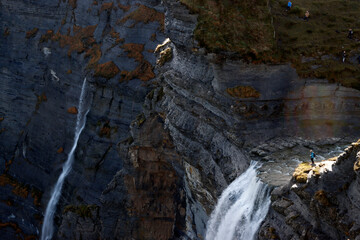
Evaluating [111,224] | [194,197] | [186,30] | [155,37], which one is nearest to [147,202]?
[111,224]

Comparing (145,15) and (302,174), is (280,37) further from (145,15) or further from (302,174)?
(145,15)

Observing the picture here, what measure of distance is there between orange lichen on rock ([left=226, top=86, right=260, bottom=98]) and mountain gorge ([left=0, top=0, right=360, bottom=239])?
1.9 inches

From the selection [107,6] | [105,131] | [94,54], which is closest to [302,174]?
[105,131]

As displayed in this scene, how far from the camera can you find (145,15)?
3441cm

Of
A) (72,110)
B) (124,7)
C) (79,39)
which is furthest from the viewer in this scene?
(79,39)

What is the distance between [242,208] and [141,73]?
19.1m

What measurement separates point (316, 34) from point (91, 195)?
780 inches

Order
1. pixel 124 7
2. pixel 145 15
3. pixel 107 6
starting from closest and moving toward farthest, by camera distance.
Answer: pixel 145 15 → pixel 124 7 → pixel 107 6

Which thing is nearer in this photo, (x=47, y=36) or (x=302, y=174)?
(x=302, y=174)

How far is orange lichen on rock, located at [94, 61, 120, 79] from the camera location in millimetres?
32562

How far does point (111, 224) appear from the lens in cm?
2667

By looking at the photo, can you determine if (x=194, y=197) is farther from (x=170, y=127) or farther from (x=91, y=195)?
(x=91, y=195)

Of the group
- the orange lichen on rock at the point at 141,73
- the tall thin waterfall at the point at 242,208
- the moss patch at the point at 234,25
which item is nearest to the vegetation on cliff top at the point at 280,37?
the moss patch at the point at 234,25

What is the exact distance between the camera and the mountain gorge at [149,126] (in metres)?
17.2
